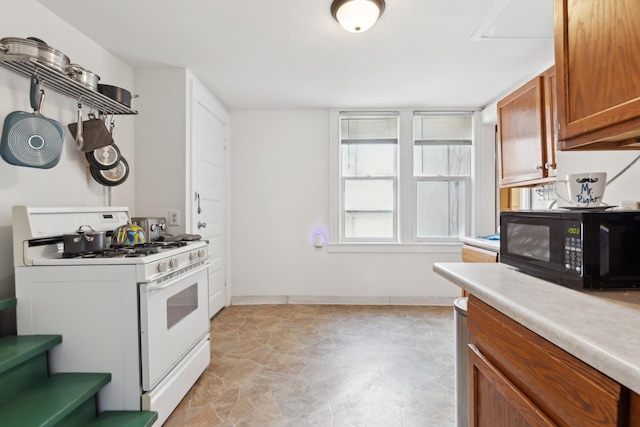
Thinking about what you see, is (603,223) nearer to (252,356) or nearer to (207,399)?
(207,399)

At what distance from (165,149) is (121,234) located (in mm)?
953

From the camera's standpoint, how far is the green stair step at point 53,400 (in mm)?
1194

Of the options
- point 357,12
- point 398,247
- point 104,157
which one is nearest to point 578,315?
point 357,12

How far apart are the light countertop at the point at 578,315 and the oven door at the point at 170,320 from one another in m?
1.46

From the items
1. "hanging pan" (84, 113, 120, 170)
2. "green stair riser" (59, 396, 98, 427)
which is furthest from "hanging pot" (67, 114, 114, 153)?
"green stair riser" (59, 396, 98, 427)

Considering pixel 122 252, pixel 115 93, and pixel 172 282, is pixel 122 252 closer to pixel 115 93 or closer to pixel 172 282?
pixel 172 282

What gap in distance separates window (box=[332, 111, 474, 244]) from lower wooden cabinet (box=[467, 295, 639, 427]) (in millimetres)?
2610

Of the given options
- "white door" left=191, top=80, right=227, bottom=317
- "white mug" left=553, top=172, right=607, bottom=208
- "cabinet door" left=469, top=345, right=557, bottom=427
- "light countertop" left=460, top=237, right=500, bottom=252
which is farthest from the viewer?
"white door" left=191, top=80, right=227, bottom=317

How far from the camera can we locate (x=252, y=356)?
2.40m

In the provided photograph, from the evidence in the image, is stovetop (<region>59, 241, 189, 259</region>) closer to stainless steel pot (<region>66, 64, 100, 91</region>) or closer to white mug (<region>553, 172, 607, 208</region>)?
stainless steel pot (<region>66, 64, 100, 91</region>)

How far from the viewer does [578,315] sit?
0.71 meters

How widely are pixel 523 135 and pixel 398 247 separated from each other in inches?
69.3

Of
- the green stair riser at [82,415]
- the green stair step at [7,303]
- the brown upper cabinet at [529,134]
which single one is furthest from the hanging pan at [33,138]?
the brown upper cabinet at [529,134]

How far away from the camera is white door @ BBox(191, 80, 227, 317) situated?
2.68m
